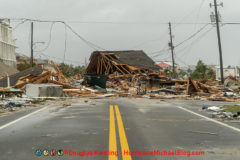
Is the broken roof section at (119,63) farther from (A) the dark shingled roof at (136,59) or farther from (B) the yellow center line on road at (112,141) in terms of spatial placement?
(B) the yellow center line on road at (112,141)

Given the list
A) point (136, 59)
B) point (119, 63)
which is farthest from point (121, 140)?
point (136, 59)

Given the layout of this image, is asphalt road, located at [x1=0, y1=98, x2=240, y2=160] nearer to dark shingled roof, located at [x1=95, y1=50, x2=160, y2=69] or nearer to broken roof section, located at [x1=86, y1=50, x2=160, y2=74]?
broken roof section, located at [x1=86, y1=50, x2=160, y2=74]

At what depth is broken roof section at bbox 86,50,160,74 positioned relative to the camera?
137ft

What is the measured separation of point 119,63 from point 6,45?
30.3 metres

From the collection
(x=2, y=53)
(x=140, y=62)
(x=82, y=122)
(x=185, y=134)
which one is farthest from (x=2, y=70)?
(x=185, y=134)

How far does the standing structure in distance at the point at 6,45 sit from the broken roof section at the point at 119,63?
73.1 ft

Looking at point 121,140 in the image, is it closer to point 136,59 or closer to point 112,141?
point 112,141

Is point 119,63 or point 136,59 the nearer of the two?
point 119,63

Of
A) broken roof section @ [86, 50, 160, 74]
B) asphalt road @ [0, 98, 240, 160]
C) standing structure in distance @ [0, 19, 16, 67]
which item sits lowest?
asphalt road @ [0, 98, 240, 160]

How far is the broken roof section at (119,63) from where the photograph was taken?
4172 centimetres

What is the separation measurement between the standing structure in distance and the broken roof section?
2227 centimetres

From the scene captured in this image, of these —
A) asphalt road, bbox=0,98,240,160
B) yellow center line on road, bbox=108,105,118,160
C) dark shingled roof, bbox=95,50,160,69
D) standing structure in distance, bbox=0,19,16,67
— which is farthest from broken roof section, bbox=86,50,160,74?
yellow center line on road, bbox=108,105,118,160

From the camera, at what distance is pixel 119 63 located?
4422cm

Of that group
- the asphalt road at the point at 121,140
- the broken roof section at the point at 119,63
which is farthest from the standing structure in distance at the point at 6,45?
the asphalt road at the point at 121,140
